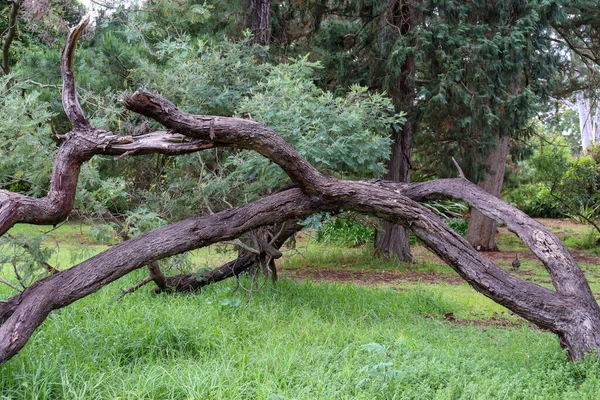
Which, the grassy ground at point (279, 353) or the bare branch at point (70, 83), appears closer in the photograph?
the grassy ground at point (279, 353)

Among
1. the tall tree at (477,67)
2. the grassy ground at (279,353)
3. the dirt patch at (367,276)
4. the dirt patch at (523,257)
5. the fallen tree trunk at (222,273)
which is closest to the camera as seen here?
the grassy ground at (279,353)

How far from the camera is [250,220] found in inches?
224

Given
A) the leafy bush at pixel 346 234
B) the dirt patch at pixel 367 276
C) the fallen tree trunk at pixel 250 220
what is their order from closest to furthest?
the fallen tree trunk at pixel 250 220, the dirt patch at pixel 367 276, the leafy bush at pixel 346 234

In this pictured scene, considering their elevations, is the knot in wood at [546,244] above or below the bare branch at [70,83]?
below

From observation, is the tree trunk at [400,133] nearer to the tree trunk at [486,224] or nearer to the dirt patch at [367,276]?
the dirt patch at [367,276]

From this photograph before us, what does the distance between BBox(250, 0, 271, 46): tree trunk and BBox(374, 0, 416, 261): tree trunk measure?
7.43 feet

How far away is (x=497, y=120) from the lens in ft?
32.3

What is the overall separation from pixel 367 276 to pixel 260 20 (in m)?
5.02

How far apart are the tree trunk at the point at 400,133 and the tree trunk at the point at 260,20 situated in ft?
7.43

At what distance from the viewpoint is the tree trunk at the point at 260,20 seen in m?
9.72

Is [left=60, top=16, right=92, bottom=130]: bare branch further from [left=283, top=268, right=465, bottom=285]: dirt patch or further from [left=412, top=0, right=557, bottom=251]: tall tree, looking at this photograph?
[left=412, top=0, right=557, bottom=251]: tall tree

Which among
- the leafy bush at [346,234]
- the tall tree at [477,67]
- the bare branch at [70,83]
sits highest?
the tall tree at [477,67]

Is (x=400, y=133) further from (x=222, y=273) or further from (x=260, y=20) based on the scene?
(x=222, y=273)

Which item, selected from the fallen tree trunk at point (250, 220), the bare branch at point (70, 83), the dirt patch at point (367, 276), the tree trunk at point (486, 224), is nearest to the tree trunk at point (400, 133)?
the dirt patch at point (367, 276)
